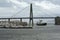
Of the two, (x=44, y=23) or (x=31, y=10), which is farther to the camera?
(x=44, y=23)

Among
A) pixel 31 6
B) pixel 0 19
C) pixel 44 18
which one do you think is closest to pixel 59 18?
pixel 44 18

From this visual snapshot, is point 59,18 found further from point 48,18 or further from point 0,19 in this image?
point 0,19

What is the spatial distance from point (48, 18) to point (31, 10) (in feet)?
206

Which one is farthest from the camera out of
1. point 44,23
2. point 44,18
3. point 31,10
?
point 44,18

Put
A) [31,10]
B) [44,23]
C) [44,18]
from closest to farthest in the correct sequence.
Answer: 1. [31,10]
2. [44,23]
3. [44,18]

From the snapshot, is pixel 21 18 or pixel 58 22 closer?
pixel 21 18

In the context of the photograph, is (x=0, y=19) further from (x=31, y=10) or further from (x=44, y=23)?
(x=31, y=10)

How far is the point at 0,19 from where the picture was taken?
138625mm

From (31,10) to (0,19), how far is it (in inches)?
1678

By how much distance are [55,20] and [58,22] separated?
2.43 metres

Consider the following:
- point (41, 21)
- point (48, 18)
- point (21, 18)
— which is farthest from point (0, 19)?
point (48, 18)

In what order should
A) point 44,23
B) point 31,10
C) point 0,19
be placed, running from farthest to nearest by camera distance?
point 44,23
point 0,19
point 31,10

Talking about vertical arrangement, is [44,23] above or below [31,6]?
below

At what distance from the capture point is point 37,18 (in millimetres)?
157625
